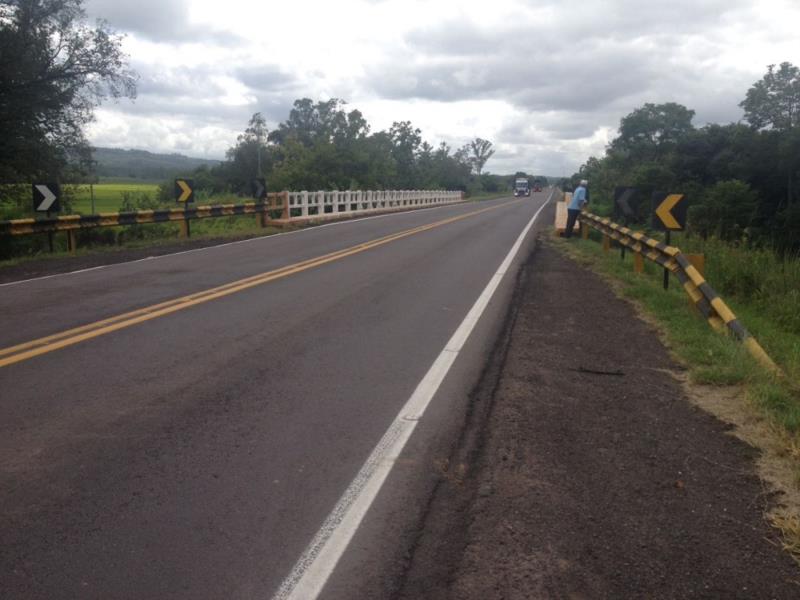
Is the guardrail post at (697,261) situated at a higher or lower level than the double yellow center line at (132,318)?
higher

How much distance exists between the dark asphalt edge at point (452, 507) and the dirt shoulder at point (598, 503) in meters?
0.01

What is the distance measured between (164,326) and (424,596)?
20.7ft

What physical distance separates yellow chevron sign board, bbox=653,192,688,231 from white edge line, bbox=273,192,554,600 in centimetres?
664

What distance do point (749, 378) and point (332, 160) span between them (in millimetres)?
49366

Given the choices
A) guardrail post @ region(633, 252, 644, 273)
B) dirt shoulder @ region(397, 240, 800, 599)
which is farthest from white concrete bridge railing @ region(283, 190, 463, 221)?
dirt shoulder @ region(397, 240, 800, 599)

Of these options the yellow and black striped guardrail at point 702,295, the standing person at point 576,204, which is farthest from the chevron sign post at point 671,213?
the standing person at point 576,204

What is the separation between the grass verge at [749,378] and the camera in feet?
16.3

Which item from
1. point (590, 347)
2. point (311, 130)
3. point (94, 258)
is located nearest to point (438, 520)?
point (590, 347)

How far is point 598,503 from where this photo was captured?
14.7 ft

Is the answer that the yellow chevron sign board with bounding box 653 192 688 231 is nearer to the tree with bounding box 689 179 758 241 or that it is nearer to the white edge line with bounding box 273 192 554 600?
the white edge line with bounding box 273 192 554 600

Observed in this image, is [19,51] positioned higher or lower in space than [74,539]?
higher

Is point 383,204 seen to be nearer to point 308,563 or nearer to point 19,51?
point 19,51

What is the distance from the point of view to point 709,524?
13.9ft

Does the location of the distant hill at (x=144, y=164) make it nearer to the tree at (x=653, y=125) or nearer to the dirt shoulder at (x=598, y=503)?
the tree at (x=653, y=125)
